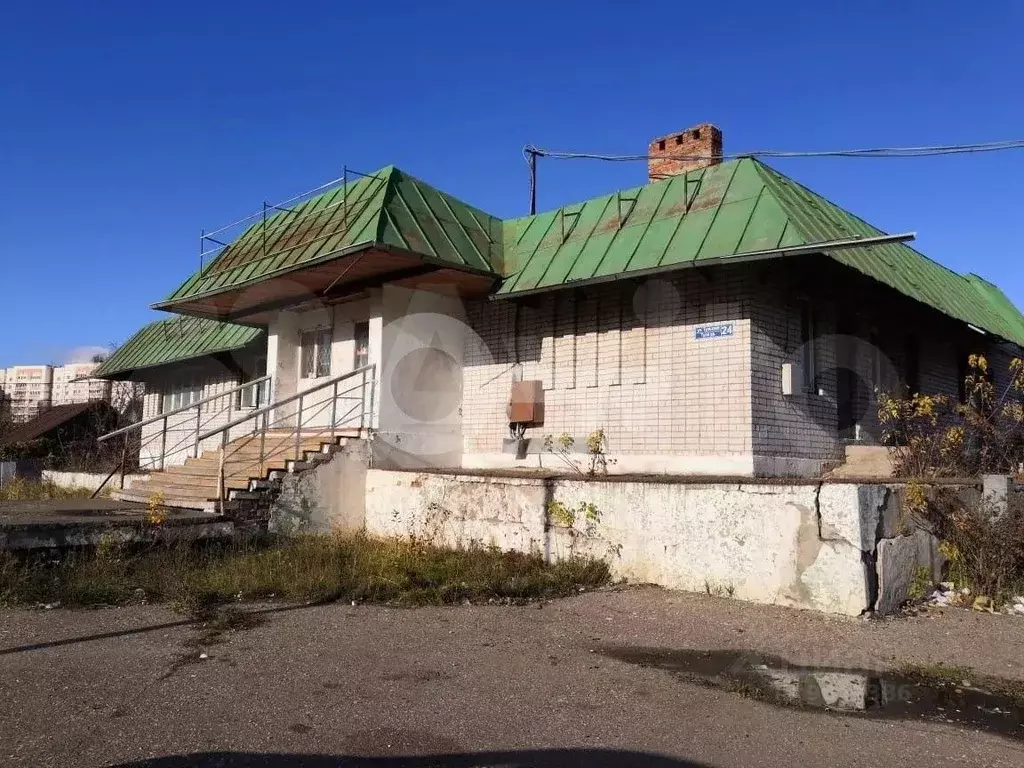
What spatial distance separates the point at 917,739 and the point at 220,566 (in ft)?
23.1

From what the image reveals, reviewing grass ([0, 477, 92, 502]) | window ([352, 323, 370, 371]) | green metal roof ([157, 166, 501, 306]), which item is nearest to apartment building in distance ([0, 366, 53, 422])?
grass ([0, 477, 92, 502])

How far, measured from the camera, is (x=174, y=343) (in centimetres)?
1938

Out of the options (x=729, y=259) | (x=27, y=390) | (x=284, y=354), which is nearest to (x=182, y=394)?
(x=284, y=354)

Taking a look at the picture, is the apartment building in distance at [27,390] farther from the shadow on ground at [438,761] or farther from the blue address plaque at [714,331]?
the shadow on ground at [438,761]

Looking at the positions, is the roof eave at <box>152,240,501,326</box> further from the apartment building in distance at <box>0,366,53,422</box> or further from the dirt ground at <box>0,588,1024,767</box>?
the apartment building in distance at <box>0,366,53,422</box>

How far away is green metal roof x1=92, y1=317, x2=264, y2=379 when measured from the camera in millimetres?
16938

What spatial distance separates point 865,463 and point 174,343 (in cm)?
1641

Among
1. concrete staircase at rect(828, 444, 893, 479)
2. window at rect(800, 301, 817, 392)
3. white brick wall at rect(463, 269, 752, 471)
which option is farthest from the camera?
window at rect(800, 301, 817, 392)

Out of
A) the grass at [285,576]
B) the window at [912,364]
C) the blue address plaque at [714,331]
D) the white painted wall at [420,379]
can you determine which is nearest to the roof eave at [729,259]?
the blue address plaque at [714,331]

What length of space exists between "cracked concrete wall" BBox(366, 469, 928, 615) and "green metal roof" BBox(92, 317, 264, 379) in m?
9.30

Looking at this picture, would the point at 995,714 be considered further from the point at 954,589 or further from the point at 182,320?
the point at 182,320

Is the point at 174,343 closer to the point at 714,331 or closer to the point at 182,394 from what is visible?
the point at 182,394

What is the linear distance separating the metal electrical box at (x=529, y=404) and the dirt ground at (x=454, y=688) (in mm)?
3970

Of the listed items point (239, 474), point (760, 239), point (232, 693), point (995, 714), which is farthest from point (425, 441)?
point (995, 714)
